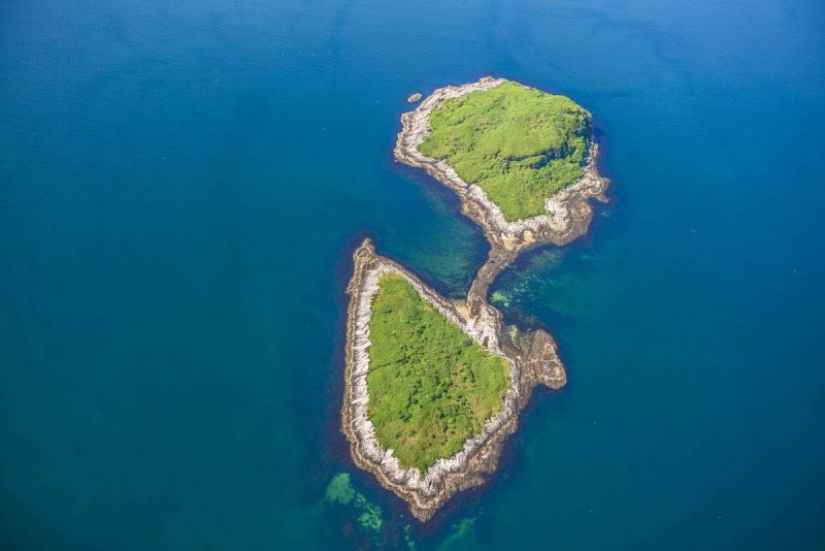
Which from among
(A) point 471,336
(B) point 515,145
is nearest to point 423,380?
(A) point 471,336

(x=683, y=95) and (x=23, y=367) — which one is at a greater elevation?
(x=683, y=95)

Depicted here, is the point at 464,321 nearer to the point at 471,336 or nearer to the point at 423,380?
the point at 471,336

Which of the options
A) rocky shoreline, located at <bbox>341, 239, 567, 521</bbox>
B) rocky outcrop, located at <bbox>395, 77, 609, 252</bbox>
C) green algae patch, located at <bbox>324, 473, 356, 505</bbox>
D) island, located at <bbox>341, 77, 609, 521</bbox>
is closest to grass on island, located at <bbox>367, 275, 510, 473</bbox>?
island, located at <bbox>341, 77, 609, 521</bbox>

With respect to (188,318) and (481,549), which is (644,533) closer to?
(481,549)

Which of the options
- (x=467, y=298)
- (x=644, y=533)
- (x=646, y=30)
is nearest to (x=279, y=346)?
(x=467, y=298)

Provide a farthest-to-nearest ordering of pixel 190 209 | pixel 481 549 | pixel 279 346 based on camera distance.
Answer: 1. pixel 190 209
2. pixel 279 346
3. pixel 481 549
